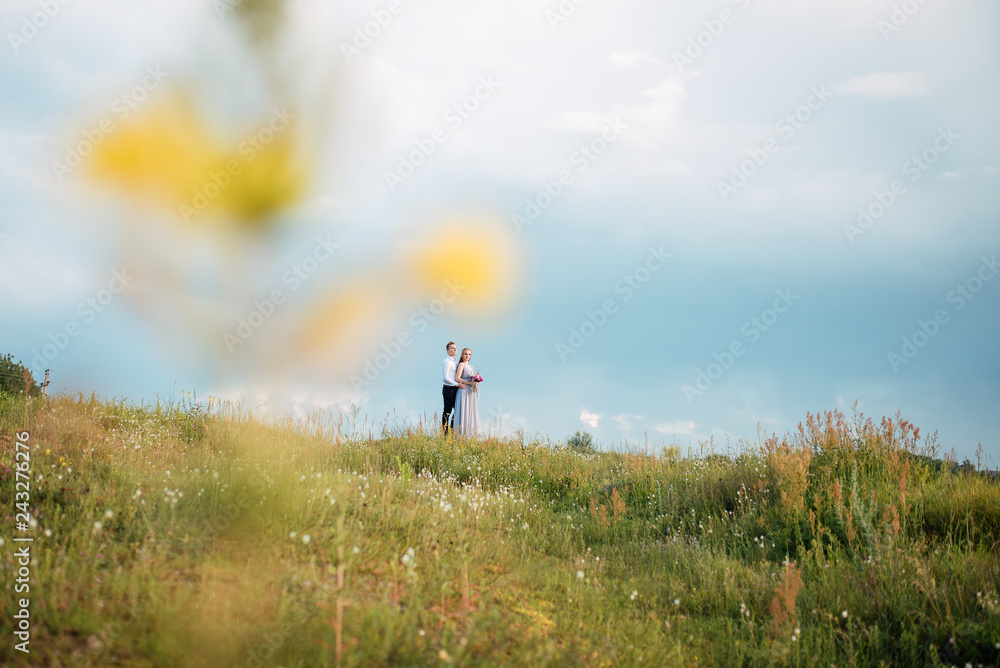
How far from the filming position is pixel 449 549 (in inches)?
219

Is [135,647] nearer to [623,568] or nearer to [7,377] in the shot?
[623,568]

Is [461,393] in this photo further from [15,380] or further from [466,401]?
[15,380]

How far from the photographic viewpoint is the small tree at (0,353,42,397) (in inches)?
504

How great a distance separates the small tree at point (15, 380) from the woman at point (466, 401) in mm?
9280

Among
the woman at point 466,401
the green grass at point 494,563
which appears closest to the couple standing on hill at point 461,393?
the woman at point 466,401

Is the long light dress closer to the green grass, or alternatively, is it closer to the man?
the man

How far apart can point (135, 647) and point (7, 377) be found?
13.7 meters

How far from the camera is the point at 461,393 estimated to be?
16453 millimetres

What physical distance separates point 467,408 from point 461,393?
448 mm

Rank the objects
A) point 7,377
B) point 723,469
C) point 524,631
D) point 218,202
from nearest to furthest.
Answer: point 218,202, point 524,631, point 723,469, point 7,377

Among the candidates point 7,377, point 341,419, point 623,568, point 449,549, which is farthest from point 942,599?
point 7,377

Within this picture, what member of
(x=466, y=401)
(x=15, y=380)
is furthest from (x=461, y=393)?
(x=15, y=380)

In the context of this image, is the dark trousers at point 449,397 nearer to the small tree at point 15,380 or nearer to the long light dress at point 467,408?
the long light dress at point 467,408

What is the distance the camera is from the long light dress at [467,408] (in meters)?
16.3
